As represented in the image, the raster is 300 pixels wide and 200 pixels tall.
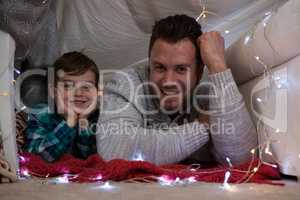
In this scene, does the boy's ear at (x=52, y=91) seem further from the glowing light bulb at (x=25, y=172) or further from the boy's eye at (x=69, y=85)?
the glowing light bulb at (x=25, y=172)

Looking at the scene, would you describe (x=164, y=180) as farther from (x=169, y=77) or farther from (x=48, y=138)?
(x=48, y=138)

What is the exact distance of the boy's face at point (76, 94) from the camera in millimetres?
1465

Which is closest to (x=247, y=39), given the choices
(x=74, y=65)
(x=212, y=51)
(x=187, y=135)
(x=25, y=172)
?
(x=212, y=51)

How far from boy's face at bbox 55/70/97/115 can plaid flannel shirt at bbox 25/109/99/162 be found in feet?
0.14

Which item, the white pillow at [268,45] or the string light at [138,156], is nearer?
the white pillow at [268,45]

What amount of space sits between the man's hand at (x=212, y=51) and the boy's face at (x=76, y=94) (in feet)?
1.32

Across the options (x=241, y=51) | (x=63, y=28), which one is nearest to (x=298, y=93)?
(x=241, y=51)

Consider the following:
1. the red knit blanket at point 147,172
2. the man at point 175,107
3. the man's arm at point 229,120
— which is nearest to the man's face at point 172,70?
the man at point 175,107

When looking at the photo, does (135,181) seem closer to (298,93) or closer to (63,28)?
(298,93)

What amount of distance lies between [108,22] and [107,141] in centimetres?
63

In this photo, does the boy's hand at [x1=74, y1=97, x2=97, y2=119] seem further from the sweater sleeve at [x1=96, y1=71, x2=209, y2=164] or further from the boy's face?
the sweater sleeve at [x1=96, y1=71, x2=209, y2=164]

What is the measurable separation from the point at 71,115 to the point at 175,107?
36cm

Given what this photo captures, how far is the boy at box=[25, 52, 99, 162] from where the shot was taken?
1.39 meters

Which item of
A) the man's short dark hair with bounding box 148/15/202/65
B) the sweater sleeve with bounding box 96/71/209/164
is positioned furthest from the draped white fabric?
the sweater sleeve with bounding box 96/71/209/164
